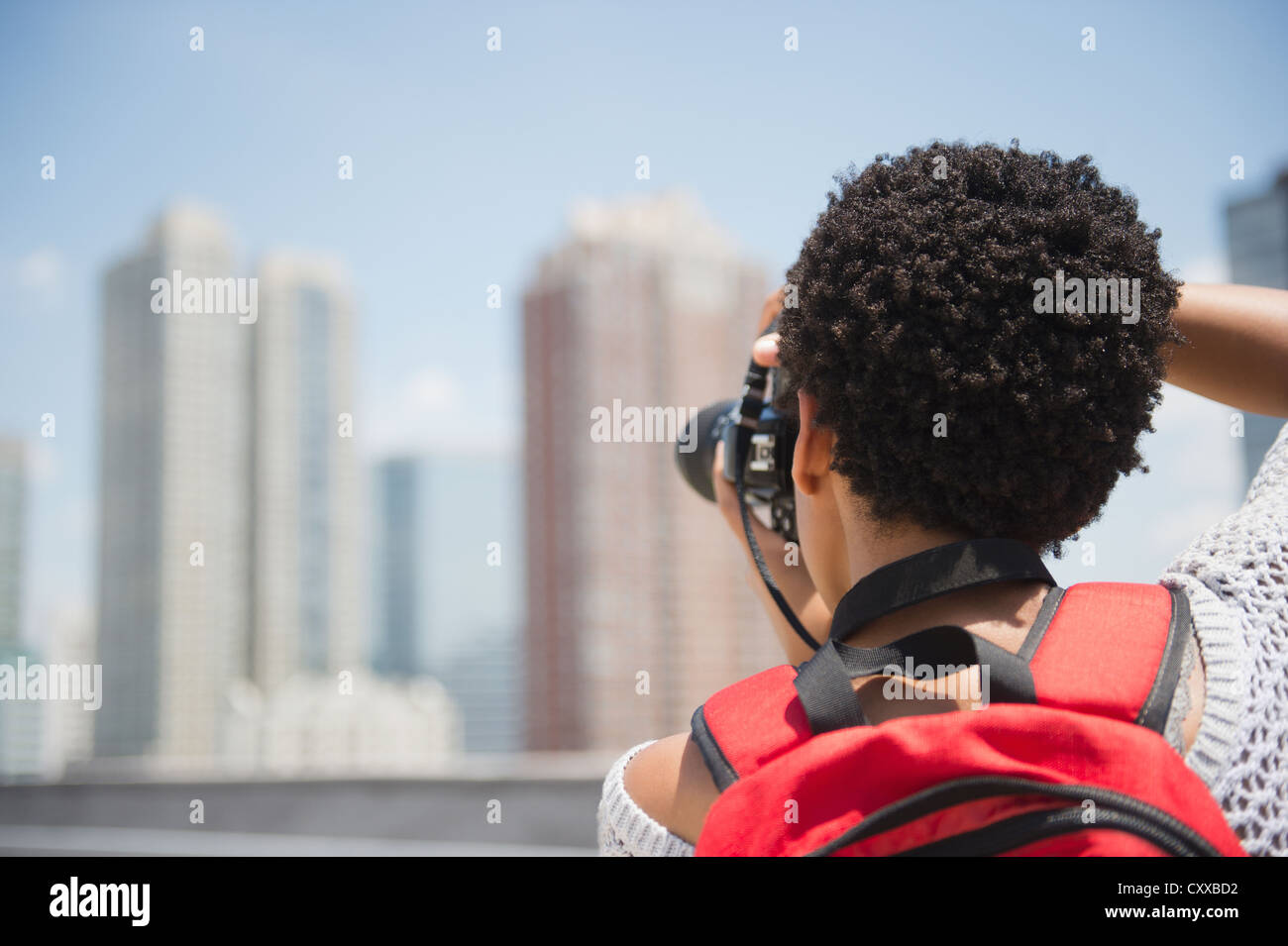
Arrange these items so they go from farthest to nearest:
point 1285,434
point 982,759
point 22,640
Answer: point 22,640, point 1285,434, point 982,759

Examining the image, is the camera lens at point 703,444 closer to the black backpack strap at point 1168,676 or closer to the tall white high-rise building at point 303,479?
the black backpack strap at point 1168,676

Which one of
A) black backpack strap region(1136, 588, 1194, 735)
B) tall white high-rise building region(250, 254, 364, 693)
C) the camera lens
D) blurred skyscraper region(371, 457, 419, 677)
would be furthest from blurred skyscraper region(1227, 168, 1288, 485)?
blurred skyscraper region(371, 457, 419, 677)

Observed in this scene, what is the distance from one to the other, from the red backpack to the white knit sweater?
37 millimetres

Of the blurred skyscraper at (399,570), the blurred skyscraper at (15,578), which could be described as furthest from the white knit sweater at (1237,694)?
the blurred skyscraper at (399,570)

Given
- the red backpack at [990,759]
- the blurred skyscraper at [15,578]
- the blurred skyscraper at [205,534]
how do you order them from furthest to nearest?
the blurred skyscraper at [205,534] < the blurred skyscraper at [15,578] < the red backpack at [990,759]

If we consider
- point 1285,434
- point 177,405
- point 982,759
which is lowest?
point 982,759

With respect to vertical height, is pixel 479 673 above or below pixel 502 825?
below

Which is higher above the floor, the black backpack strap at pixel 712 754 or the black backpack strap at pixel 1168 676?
the black backpack strap at pixel 1168 676

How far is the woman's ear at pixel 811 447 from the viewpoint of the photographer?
916mm

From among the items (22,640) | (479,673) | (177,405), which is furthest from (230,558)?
(479,673)

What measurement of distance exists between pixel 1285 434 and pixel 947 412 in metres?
0.56

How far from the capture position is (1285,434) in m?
1.12

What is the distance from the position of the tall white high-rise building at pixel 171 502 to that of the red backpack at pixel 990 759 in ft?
160
